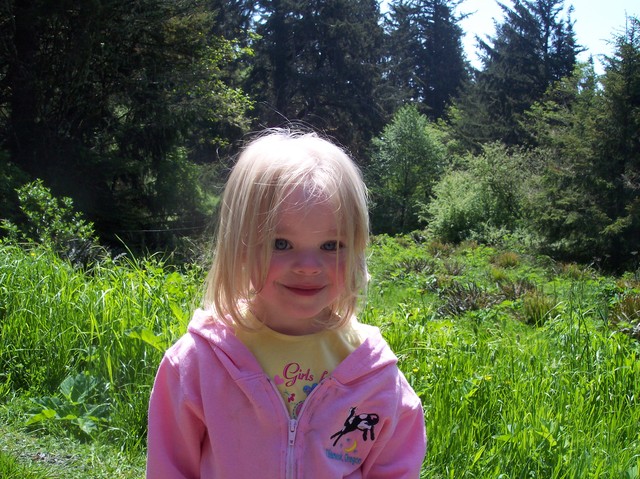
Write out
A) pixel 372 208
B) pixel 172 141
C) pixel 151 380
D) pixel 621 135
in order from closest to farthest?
1. pixel 151 380
2. pixel 621 135
3. pixel 172 141
4. pixel 372 208

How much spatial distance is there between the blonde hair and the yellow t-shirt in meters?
→ 0.04

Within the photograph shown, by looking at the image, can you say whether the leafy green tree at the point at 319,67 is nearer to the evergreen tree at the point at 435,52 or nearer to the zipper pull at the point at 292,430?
the evergreen tree at the point at 435,52

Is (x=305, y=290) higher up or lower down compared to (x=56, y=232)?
higher up

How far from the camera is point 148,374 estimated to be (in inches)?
121

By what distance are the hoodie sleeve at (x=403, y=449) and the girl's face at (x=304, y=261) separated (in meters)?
0.30

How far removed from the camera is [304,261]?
1.35 m

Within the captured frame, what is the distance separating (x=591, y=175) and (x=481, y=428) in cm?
1393

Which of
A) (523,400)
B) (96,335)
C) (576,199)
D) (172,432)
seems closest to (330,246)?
(172,432)

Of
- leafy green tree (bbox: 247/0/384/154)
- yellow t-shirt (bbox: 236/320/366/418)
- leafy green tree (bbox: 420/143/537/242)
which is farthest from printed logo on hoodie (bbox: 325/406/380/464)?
leafy green tree (bbox: 247/0/384/154)

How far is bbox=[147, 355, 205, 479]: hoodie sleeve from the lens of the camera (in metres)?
1.32

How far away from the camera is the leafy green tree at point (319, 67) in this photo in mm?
30125

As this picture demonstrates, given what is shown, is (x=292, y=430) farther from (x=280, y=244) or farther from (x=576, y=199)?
(x=576, y=199)

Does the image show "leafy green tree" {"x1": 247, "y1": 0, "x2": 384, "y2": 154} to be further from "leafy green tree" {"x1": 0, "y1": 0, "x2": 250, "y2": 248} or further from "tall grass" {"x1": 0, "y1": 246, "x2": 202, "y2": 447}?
"tall grass" {"x1": 0, "y1": 246, "x2": 202, "y2": 447}

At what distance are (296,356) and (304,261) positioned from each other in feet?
0.74
